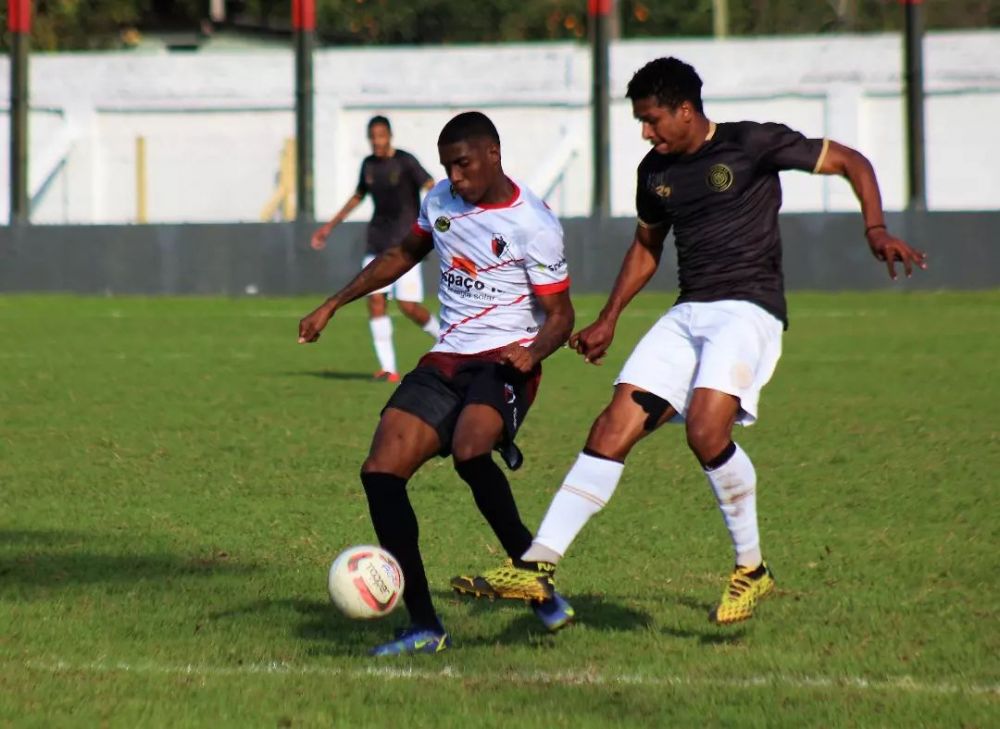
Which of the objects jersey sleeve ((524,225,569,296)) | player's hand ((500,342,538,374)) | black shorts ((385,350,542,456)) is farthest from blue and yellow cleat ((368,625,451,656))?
jersey sleeve ((524,225,569,296))

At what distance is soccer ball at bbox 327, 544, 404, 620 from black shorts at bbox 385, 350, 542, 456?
579mm

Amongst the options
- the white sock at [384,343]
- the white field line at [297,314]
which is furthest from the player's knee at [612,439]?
the white field line at [297,314]

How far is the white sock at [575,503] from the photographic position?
6.00 metres

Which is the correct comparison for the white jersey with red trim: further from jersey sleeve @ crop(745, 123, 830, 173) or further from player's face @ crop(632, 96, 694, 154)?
jersey sleeve @ crop(745, 123, 830, 173)

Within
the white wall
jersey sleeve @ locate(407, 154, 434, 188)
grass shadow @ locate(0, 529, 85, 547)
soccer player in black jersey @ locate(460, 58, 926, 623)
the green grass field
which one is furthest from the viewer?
the white wall

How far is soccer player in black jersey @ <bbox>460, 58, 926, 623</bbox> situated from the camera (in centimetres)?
611

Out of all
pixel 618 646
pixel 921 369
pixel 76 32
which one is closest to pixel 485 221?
pixel 618 646

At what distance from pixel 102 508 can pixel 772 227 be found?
160 inches

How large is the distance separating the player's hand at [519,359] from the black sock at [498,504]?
34 cm

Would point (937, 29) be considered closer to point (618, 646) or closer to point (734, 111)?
point (734, 111)

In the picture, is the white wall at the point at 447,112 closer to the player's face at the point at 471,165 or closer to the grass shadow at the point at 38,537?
the grass shadow at the point at 38,537

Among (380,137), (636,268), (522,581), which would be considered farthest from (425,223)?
(380,137)

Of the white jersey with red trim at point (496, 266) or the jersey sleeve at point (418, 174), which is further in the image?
the jersey sleeve at point (418, 174)

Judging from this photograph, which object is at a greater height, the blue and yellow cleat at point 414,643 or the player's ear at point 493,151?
the player's ear at point 493,151
